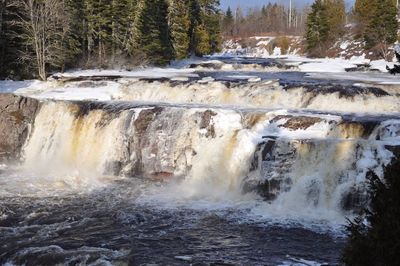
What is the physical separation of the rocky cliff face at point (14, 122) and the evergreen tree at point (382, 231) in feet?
51.8

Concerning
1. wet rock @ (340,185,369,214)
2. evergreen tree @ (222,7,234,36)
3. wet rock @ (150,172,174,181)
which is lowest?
wet rock @ (150,172,174,181)

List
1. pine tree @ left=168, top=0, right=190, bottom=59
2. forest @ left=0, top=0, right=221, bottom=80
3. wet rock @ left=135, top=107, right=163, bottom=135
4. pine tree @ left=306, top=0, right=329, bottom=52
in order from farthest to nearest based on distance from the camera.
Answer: pine tree @ left=306, top=0, right=329, bottom=52, pine tree @ left=168, top=0, right=190, bottom=59, forest @ left=0, top=0, right=221, bottom=80, wet rock @ left=135, top=107, right=163, bottom=135

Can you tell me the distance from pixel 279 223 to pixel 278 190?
1.81m

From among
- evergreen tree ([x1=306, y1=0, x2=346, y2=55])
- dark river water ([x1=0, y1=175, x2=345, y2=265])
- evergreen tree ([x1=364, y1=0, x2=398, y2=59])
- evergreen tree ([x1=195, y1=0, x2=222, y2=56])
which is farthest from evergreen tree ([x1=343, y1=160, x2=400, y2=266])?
evergreen tree ([x1=306, y1=0, x2=346, y2=55])

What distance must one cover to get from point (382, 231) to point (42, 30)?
25022 mm

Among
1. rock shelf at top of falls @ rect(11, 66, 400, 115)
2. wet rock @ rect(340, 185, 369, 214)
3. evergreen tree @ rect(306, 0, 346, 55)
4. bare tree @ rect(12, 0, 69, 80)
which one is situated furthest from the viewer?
evergreen tree @ rect(306, 0, 346, 55)

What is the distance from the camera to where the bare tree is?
85.8ft

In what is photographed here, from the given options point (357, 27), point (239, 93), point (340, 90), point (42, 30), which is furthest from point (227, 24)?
point (340, 90)

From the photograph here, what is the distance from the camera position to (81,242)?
959 centimetres

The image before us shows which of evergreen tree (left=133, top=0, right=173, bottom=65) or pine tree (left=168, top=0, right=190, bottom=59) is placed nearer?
evergreen tree (left=133, top=0, right=173, bottom=65)

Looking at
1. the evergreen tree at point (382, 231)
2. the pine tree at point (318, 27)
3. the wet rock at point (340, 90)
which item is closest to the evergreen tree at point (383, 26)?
the pine tree at point (318, 27)

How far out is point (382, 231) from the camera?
12.6 ft

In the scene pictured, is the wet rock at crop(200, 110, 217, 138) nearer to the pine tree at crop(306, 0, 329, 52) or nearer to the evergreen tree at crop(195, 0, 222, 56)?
the evergreen tree at crop(195, 0, 222, 56)

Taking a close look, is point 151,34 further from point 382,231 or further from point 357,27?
point 382,231
